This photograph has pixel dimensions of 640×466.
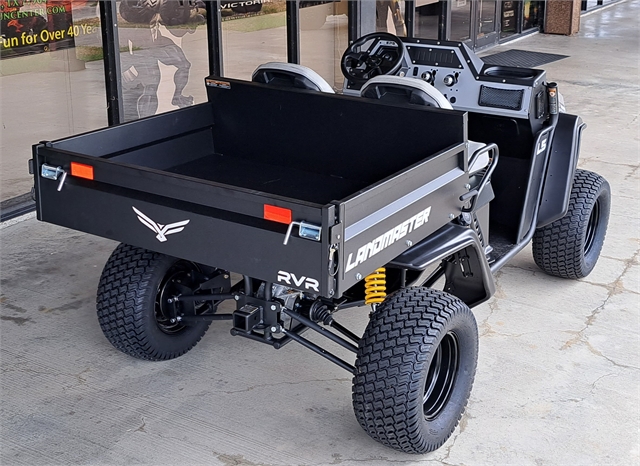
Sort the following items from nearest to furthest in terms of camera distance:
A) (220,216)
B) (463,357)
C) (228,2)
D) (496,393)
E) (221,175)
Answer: (220,216) → (463,357) → (496,393) → (221,175) → (228,2)

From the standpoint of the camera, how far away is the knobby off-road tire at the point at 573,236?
14.6 feet

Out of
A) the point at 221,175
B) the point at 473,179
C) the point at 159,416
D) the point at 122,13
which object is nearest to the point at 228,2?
the point at 122,13

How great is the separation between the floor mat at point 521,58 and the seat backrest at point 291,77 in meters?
7.12

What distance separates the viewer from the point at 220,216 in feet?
9.38

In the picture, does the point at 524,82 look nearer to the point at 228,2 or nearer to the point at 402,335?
the point at 402,335

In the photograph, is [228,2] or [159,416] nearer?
[159,416]

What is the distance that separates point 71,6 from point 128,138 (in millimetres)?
2495

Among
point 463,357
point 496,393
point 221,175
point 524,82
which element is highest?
point 524,82

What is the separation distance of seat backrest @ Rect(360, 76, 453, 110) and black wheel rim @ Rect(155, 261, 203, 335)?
1.08 metres

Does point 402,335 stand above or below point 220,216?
below

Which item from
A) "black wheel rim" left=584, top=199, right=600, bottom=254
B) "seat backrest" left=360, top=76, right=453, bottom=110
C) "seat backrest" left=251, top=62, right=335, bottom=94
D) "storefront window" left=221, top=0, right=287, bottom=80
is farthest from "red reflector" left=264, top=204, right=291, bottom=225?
"storefront window" left=221, top=0, right=287, bottom=80

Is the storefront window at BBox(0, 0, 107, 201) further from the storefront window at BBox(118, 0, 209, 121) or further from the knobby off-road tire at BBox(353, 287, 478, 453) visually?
the knobby off-road tire at BBox(353, 287, 478, 453)

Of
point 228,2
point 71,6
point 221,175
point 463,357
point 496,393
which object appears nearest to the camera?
point 463,357

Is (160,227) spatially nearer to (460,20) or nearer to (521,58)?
(460,20)
